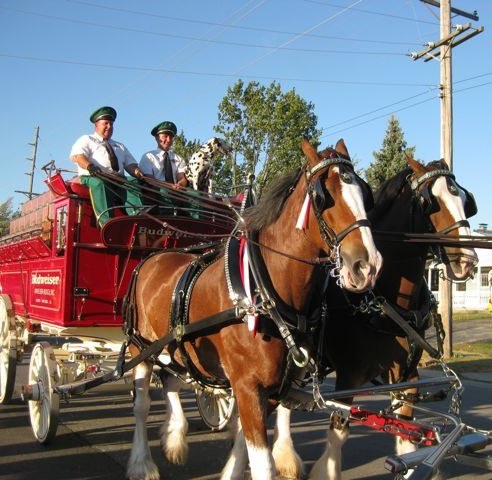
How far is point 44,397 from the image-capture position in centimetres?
557

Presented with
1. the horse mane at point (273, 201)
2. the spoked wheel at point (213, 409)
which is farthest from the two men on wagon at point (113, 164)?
the spoked wheel at point (213, 409)

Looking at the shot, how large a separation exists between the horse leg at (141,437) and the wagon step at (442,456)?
2.47 m

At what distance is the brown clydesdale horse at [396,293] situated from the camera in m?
4.00

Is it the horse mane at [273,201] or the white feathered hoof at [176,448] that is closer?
the horse mane at [273,201]

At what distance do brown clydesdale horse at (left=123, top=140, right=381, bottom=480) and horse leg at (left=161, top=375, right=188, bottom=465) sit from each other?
910mm

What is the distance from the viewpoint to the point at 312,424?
678 centimetres

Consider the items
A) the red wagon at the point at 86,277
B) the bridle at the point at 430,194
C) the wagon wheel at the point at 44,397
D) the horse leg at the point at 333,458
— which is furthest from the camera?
the red wagon at the point at 86,277

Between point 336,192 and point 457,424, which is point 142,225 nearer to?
point 336,192

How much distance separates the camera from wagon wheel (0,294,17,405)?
22.4ft

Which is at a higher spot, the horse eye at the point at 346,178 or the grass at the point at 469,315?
the horse eye at the point at 346,178

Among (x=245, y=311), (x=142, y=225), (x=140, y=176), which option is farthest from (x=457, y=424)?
(x=140, y=176)

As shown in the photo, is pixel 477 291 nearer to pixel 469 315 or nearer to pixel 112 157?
pixel 469 315

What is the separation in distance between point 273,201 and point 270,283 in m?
0.54

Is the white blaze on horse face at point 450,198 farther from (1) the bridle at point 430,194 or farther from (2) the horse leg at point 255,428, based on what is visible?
(2) the horse leg at point 255,428
